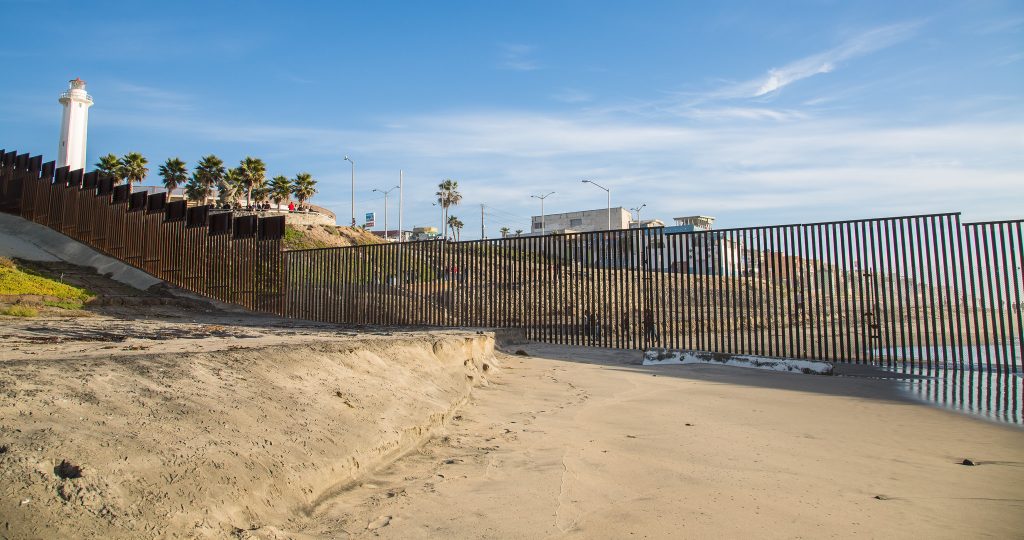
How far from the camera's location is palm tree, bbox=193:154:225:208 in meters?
46.7

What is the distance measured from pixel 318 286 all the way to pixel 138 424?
12.9 metres

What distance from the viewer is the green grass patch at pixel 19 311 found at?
31.3 ft

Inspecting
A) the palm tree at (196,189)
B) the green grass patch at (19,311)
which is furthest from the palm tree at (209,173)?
the green grass patch at (19,311)

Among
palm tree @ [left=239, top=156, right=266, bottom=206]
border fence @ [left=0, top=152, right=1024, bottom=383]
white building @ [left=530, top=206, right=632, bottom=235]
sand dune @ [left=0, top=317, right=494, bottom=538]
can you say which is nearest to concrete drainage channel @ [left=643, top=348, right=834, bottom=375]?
border fence @ [left=0, top=152, right=1024, bottom=383]

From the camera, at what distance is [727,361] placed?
9461mm

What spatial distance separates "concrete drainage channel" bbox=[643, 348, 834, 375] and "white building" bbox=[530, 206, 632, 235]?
178ft

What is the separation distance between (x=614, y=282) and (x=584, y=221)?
195ft

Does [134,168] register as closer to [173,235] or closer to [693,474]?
[173,235]

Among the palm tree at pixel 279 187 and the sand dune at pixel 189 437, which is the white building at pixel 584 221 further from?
the sand dune at pixel 189 437

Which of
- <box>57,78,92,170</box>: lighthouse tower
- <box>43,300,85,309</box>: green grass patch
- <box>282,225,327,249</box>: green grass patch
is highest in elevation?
<box>57,78,92,170</box>: lighthouse tower

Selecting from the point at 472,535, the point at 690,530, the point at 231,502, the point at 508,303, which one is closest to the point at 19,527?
the point at 231,502

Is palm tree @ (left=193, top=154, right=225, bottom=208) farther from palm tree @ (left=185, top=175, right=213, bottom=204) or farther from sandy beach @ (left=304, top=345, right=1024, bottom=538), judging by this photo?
sandy beach @ (left=304, top=345, right=1024, bottom=538)

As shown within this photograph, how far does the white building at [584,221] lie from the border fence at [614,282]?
48645 mm

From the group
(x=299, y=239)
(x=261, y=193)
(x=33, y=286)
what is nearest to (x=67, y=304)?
Result: (x=33, y=286)
